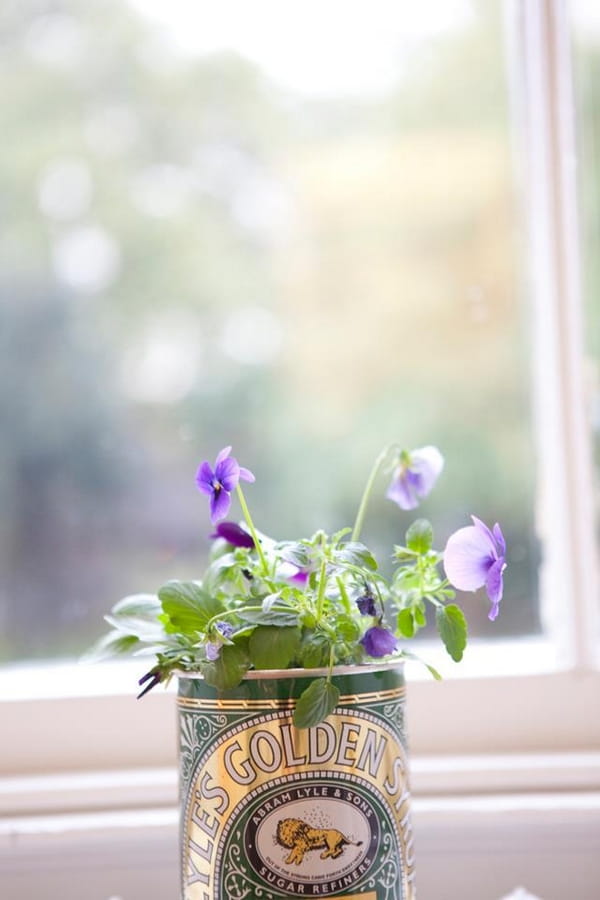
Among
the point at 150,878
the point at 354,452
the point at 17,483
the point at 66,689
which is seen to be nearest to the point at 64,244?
the point at 17,483

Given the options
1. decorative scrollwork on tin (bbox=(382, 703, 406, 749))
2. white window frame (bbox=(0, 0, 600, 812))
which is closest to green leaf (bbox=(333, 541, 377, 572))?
decorative scrollwork on tin (bbox=(382, 703, 406, 749))

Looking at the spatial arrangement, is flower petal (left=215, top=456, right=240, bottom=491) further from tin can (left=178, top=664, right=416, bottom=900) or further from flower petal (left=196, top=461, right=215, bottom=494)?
tin can (left=178, top=664, right=416, bottom=900)

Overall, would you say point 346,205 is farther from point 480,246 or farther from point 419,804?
point 419,804

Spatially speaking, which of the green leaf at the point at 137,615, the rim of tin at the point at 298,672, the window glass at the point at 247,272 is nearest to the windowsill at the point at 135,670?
the window glass at the point at 247,272

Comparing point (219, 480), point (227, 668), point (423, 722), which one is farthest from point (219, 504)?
point (423, 722)

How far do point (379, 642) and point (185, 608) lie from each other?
0.15 m

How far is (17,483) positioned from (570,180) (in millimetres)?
761

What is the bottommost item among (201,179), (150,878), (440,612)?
(150,878)

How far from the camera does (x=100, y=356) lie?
1307 mm

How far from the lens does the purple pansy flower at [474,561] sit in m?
0.72

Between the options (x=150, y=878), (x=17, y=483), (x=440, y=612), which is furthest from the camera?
(x=17, y=483)

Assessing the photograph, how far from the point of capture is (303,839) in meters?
0.70

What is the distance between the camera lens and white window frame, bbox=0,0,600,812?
107 cm

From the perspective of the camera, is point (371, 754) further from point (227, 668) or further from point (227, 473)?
point (227, 473)
